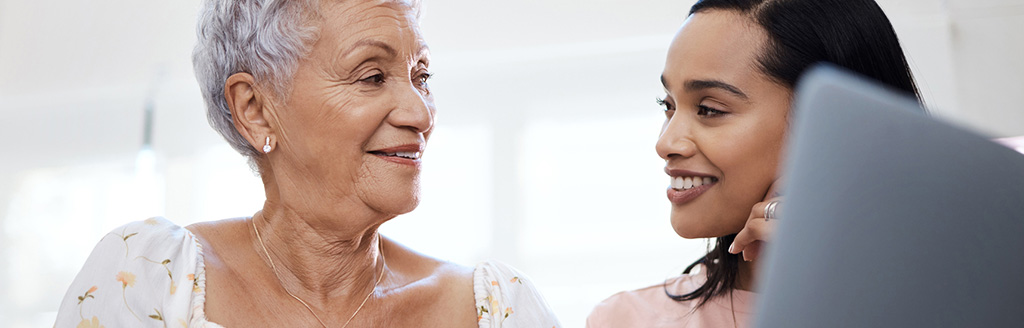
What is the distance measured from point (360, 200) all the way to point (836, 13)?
860 millimetres

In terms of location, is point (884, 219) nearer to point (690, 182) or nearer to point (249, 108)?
point (690, 182)

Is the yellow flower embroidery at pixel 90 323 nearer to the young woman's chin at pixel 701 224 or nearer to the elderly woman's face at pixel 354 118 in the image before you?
the elderly woman's face at pixel 354 118

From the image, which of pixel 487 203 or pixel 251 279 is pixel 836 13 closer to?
pixel 251 279

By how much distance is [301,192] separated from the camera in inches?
52.1

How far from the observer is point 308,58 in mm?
1280

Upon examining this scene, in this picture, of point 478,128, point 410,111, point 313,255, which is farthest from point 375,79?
point 478,128

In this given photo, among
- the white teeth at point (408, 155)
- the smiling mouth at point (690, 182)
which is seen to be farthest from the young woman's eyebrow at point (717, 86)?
the white teeth at point (408, 155)

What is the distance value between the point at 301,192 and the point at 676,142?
0.65 m

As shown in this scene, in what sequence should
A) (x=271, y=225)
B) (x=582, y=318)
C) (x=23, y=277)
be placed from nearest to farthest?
1. (x=271, y=225)
2. (x=582, y=318)
3. (x=23, y=277)

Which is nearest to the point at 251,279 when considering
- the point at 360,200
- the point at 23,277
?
the point at 360,200

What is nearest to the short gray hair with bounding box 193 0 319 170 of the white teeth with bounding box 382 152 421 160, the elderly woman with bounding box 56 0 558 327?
the elderly woman with bounding box 56 0 558 327

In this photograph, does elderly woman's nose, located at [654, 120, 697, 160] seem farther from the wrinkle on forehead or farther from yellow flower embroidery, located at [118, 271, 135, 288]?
yellow flower embroidery, located at [118, 271, 135, 288]

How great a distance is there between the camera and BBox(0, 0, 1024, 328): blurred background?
3.24 meters

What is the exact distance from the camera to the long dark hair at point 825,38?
1.20m
